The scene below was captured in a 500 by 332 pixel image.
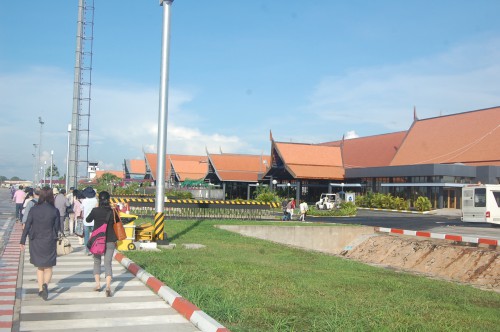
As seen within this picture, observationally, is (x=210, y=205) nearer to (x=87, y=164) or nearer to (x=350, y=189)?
(x=87, y=164)

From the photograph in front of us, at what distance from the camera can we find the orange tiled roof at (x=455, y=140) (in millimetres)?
51969

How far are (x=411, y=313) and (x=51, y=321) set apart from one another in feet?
17.3

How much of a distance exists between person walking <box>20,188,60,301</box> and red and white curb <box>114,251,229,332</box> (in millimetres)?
1867

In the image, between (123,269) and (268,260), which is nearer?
(123,269)

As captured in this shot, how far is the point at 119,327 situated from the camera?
711 centimetres

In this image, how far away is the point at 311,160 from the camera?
60469 millimetres

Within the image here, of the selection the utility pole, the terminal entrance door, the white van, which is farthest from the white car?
the utility pole

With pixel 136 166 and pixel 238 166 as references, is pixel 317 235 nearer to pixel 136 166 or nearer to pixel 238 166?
pixel 238 166

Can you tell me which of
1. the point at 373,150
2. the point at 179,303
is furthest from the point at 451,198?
the point at 179,303

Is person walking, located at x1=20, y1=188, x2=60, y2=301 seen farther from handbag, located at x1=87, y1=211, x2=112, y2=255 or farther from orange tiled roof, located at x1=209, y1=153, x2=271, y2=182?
orange tiled roof, located at x1=209, y1=153, x2=271, y2=182

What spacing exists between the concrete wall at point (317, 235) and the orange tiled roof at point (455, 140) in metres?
30.2

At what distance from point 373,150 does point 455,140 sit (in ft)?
41.9

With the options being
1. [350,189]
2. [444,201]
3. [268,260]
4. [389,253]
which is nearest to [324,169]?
[350,189]

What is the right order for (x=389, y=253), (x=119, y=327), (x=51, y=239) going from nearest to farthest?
1. (x=119, y=327)
2. (x=51, y=239)
3. (x=389, y=253)
